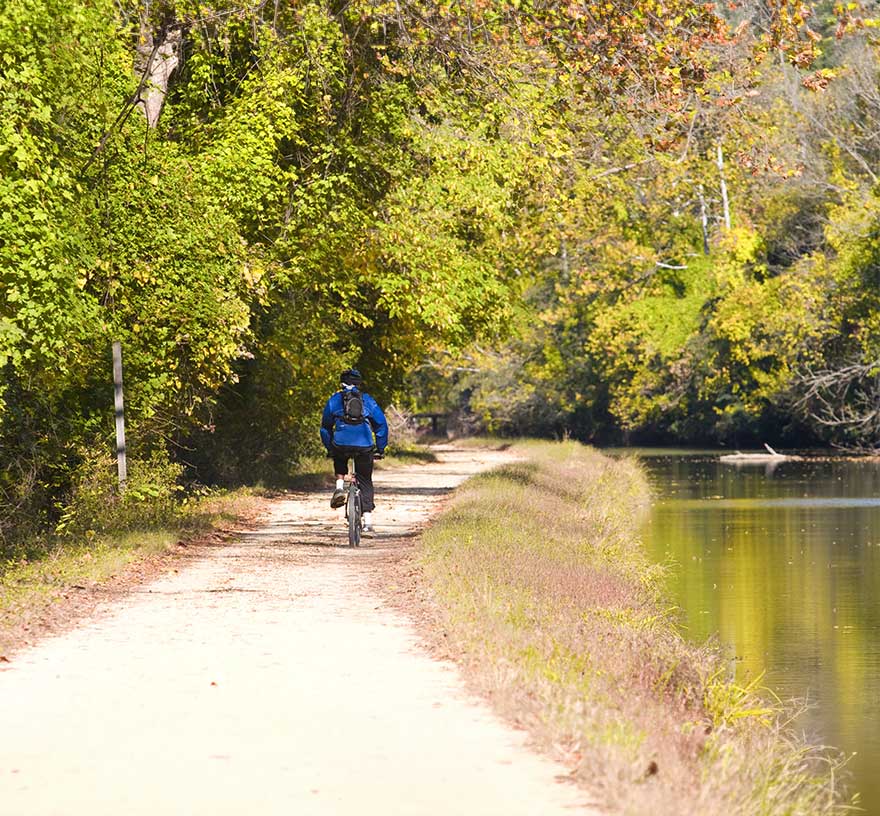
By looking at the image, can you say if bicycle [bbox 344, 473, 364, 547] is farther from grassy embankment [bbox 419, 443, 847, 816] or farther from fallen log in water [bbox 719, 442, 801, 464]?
fallen log in water [bbox 719, 442, 801, 464]

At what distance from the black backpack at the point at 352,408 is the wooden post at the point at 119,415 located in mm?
2720

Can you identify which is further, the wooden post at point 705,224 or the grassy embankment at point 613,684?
the wooden post at point 705,224

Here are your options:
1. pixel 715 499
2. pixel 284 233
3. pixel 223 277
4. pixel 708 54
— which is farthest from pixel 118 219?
pixel 715 499

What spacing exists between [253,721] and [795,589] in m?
14.1

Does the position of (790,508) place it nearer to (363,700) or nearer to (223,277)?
(223,277)

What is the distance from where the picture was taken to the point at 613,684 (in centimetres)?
1005

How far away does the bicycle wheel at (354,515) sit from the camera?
20.5 meters

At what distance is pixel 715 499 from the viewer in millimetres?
40156

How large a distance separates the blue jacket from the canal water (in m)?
4.05

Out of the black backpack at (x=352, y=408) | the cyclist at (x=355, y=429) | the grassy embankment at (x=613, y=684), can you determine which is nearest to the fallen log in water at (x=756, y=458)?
A: the grassy embankment at (x=613, y=684)

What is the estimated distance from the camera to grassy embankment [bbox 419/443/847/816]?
7688 mm

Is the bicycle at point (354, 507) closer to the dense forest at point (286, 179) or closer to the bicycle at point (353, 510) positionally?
the bicycle at point (353, 510)

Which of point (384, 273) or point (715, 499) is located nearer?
point (384, 273)

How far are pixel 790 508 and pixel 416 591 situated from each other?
2296cm
